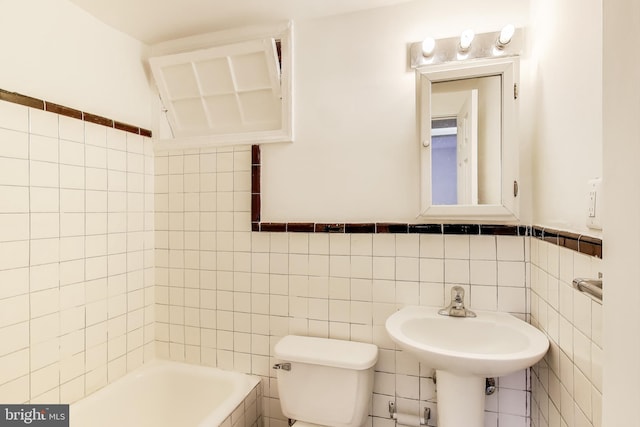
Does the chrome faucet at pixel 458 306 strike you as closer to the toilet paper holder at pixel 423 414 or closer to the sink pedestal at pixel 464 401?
the sink pedestal at pixel 464 401

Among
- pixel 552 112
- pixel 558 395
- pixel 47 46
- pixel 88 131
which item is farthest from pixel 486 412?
pixel 47 46

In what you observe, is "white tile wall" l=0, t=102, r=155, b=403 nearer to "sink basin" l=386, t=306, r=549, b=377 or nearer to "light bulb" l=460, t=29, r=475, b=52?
"sink basin" l=386, t=306, r=549, b=377

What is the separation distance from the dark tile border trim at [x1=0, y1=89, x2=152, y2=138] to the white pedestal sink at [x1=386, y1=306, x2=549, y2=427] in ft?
5.82

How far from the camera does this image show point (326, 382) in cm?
162

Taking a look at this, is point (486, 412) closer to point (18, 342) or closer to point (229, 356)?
point (229, 356)

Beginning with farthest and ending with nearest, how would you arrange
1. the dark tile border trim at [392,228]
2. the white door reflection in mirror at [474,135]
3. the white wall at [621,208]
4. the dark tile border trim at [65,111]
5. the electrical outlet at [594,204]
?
the white door reflection in mirror at [474,135], the dark tile border trim at [65,111], the dark tile border trim at [392,228], the electrical outlet at [594,204], the white wall at [621,208]

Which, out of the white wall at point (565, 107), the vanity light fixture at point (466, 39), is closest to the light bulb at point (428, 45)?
the vanity light fixture at point (466, 39)

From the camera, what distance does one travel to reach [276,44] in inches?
74.7

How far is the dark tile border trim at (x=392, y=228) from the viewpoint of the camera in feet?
4.35

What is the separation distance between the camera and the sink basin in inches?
46.1

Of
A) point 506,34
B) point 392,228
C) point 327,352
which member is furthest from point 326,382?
point 506,34

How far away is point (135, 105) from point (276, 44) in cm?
92

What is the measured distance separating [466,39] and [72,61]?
6.21ft

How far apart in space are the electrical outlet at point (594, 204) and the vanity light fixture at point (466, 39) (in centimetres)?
89
